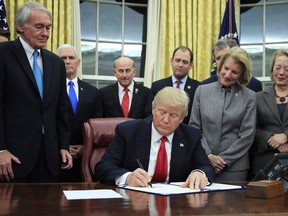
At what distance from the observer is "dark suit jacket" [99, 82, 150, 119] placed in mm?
4578

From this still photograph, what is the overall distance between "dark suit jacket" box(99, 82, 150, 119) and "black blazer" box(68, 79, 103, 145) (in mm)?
97

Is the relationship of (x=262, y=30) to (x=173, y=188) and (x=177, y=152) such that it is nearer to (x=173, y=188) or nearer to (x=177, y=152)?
(x=177, y=152)

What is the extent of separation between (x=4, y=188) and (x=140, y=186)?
733 millimetres

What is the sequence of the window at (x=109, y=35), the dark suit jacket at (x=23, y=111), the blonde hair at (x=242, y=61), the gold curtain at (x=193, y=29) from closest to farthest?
the dark suit jacket at (x=23, y=111)
the blonde hair at (x=242, y=61)
the gold curtain at (x=193, y=29)
the window at (x=109, y=35)

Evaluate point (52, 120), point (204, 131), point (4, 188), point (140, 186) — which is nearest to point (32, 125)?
point (52, 120)

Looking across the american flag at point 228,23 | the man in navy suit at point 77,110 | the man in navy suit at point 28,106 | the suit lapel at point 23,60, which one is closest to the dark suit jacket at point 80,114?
the man in navy suit at point 77,110

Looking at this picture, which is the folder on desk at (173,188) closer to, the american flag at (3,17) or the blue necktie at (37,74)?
the blue necktie at (37,74)

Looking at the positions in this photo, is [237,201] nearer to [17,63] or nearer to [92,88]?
[17,63]

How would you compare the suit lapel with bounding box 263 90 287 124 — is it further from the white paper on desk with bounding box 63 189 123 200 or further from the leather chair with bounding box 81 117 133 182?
the white paper on desk with bounding box 63 189 123 200

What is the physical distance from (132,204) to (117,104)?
8.65ft

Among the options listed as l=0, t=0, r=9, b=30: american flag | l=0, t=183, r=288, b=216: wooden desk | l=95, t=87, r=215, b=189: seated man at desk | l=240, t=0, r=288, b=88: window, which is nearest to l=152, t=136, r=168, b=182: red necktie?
l=95, t=87, r=215, b=189: seated man at desk

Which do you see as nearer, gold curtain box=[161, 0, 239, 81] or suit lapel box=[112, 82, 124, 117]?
suit lapel box=[112, 82, 124, 117]

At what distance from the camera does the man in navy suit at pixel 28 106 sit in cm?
308

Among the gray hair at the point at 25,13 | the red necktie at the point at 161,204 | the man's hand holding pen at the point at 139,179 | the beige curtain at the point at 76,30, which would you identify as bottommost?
the red necktie at the point at 161,204
